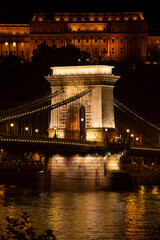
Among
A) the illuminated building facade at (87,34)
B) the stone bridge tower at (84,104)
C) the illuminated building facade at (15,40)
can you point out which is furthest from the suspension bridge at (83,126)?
the illuminated building facade at (15,40)

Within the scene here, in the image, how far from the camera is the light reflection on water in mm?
44188

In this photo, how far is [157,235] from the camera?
43125mm

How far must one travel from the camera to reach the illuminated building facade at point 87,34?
18225cm

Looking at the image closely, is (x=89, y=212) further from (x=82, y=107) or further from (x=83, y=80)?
(x=82, y=107)

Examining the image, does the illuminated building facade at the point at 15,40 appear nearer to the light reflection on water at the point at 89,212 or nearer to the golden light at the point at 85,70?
the golden light at the point at 85,70

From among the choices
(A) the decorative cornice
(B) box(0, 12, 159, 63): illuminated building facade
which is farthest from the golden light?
(B) box(0, 12, 159, 63): illuminated building facade

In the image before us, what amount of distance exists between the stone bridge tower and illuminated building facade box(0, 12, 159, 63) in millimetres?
112027

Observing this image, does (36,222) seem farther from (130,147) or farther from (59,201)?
(130,147)

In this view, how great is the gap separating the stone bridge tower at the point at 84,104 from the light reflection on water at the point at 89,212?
5.98 m

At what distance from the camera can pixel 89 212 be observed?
52.1 meters

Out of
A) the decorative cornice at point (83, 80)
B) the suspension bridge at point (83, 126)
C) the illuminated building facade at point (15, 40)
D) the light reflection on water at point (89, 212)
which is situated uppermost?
the illuminated building facade at point (15, 40)

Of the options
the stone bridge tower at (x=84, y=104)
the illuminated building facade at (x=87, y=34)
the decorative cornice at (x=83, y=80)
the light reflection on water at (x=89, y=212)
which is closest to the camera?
the light reflection on water at (x=89, y=212)

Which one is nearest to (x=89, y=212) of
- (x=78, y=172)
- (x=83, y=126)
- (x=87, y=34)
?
(x=78, y=172)

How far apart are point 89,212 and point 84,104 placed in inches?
732
